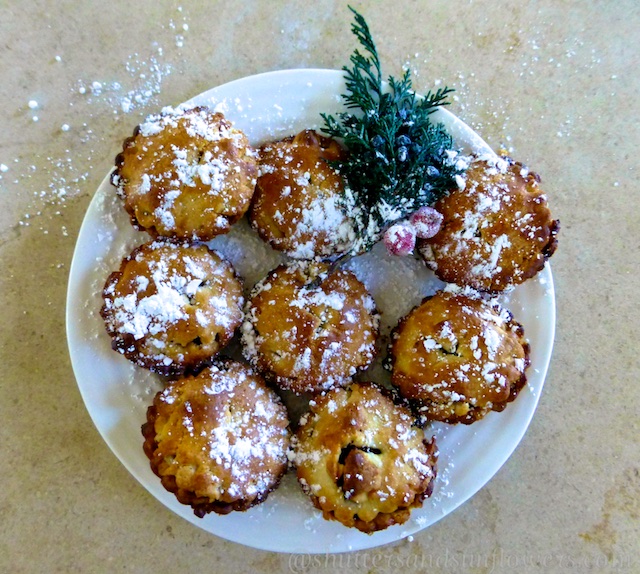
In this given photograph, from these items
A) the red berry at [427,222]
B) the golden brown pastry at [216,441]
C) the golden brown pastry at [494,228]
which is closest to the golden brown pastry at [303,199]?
Result: the red berry at [427,222]

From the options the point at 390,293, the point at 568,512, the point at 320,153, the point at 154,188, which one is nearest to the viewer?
the point at 154,188

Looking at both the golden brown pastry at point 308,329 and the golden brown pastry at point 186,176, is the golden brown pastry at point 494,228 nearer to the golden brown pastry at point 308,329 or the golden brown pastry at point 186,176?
the golden brown pastry at point 308,329

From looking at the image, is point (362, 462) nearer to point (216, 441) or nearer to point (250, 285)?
point (216, 441)

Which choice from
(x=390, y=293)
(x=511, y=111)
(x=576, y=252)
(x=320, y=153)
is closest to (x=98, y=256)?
(x=320, y=153)

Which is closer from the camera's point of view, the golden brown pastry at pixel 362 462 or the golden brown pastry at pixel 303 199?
the golden brown pastry at pixel 362 462

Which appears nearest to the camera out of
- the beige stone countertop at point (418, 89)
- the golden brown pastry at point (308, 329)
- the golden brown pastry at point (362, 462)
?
the golden brown pastry at point (362, 462)

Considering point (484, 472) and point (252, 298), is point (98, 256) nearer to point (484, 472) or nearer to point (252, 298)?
→ point (252, 298)

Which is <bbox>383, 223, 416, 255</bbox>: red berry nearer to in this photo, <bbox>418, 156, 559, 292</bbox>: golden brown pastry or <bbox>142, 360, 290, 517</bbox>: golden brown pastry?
<bbox>418, 156, 559, 292</bbox>: golden brown pastry
